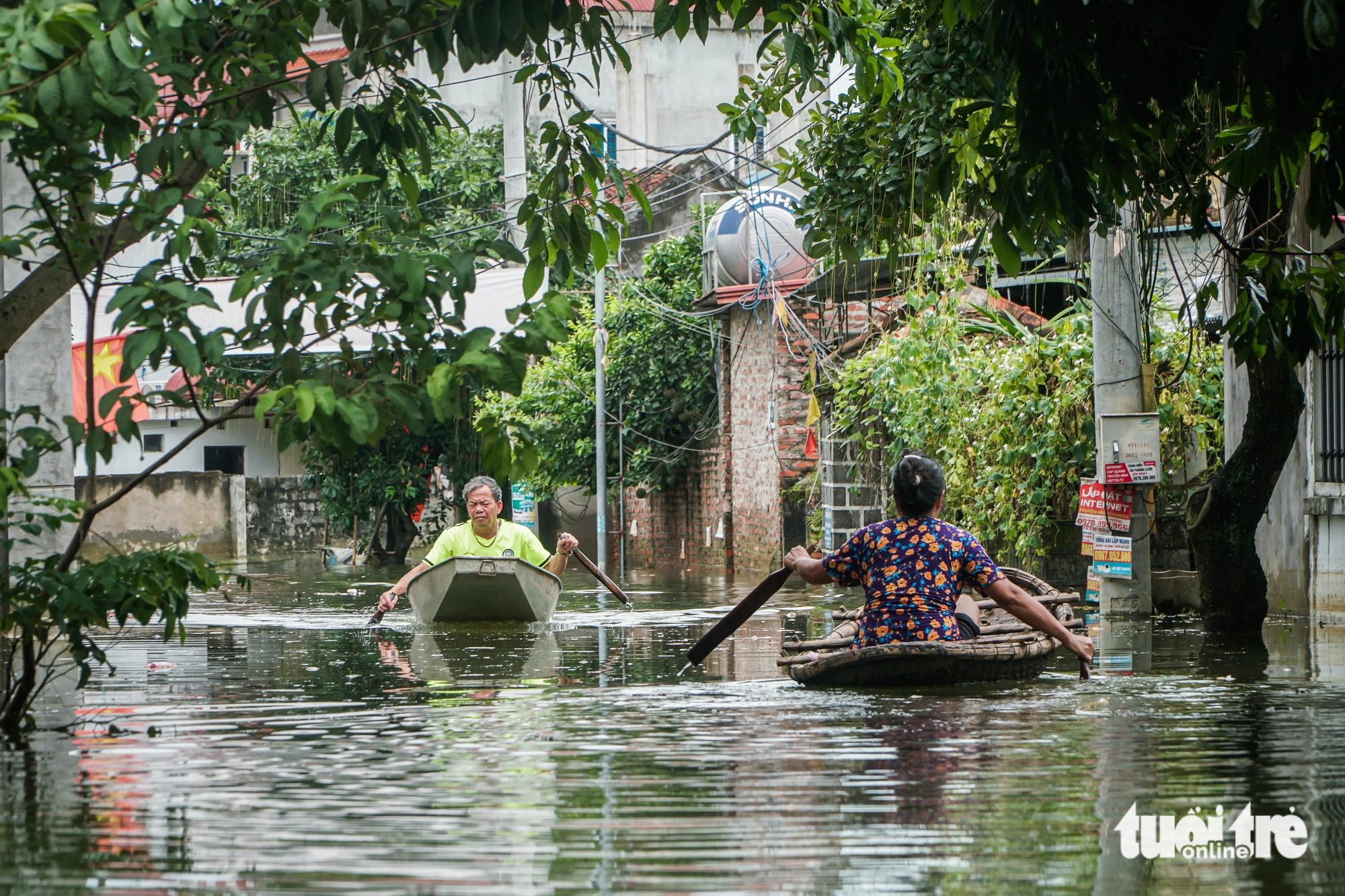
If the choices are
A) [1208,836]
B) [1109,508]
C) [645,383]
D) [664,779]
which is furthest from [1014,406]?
[645,383]

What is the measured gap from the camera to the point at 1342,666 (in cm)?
959

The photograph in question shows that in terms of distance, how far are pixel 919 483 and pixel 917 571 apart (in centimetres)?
49

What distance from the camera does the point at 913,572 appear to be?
8.51 metres

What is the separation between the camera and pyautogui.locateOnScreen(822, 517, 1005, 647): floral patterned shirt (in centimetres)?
843

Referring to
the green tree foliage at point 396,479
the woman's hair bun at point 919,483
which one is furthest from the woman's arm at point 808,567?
the green tree foliage at point 396,479

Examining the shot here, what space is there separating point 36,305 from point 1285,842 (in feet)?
16.7

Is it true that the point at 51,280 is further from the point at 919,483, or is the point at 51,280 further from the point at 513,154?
the point at 513,154

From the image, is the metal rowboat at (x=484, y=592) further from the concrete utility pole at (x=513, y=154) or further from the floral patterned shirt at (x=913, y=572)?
the concrete utility pole at (x=513, y=154)

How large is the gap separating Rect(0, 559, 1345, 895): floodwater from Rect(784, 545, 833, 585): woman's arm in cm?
65

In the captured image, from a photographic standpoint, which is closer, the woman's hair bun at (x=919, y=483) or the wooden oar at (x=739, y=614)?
the woman's hair bun at (x=919, y=483)

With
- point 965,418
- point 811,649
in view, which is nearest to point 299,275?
point 811,649

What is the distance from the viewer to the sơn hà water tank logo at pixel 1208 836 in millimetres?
4559

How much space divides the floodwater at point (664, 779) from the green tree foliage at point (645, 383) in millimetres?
15123

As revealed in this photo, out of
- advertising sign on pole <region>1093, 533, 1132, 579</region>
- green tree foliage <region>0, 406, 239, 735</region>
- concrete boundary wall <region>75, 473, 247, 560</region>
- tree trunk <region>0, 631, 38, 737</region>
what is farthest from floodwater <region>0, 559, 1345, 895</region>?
concrete boundary wall <region>75, 473, 247, 560</region>
